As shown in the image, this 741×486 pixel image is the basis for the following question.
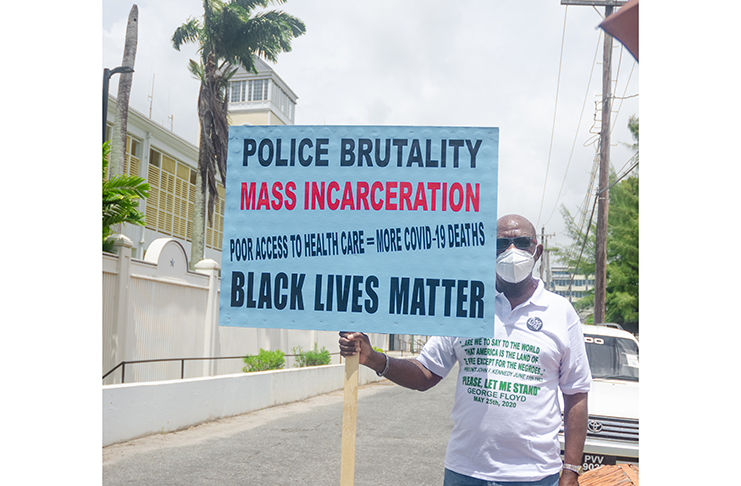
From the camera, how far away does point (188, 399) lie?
10.4 metres

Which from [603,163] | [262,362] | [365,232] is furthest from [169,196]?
[365,232]

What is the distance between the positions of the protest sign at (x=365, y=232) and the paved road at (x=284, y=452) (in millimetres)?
4689

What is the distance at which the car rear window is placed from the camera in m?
7.54

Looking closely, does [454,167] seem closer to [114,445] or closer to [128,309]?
[114,445]

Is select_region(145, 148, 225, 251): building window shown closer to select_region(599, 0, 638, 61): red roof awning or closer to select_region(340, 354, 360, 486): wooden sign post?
select_region(340, 354, 360, 486): wooden sign post

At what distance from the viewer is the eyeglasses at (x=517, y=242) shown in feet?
9.90

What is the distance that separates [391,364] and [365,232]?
645mm

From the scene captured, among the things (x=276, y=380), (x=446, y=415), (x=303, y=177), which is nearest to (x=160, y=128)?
(x=276, y=380)

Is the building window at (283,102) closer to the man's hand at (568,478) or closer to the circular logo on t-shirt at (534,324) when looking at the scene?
the circular logo on t-shirt at (534,324)

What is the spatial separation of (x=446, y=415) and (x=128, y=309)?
21.2 ft

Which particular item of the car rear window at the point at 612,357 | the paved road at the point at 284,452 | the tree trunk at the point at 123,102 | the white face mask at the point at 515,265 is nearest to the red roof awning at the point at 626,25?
the white face mask at the point at 515,265

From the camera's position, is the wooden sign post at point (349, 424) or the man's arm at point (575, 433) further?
the man's arm at point (575, 433)

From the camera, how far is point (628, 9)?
2967mm

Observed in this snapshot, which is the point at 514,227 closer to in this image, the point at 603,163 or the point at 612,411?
the point at 612,411
